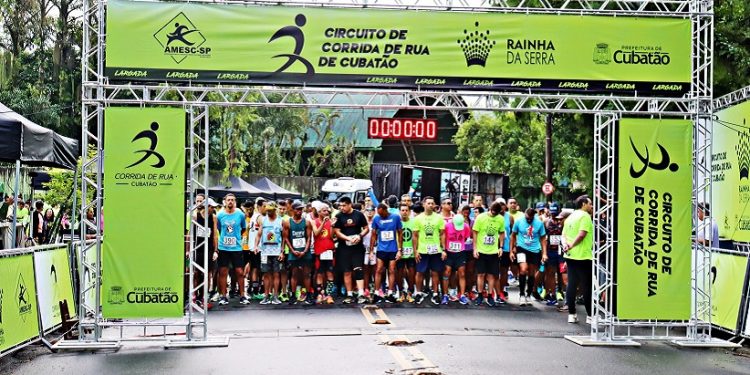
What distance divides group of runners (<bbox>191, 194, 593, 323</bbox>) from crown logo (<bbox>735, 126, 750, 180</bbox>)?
134 inches

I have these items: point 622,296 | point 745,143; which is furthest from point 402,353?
point 745,143

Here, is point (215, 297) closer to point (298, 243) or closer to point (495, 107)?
point (298, 243)

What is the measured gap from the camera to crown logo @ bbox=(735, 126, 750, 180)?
14125mm

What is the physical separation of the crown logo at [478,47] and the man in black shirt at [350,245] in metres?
4.44

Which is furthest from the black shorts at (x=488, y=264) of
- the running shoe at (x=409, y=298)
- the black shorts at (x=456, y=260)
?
the running shoe at (x=409, y=298)

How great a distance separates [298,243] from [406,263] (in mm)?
2058

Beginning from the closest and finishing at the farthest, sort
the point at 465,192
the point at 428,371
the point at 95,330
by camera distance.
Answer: the point at 428,371 → the point at 95,330 → the point at 465,192

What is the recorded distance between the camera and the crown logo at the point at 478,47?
38.5ft

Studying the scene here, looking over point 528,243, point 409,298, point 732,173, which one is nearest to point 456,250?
point 409,298

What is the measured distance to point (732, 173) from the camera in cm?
1490

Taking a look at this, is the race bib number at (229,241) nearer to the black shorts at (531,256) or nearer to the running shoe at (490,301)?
the running shoe at (490,301)

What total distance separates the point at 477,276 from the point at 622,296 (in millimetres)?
3962

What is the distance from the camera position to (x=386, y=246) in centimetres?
1515

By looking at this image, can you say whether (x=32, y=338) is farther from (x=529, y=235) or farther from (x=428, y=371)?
(x=529, y=235)
